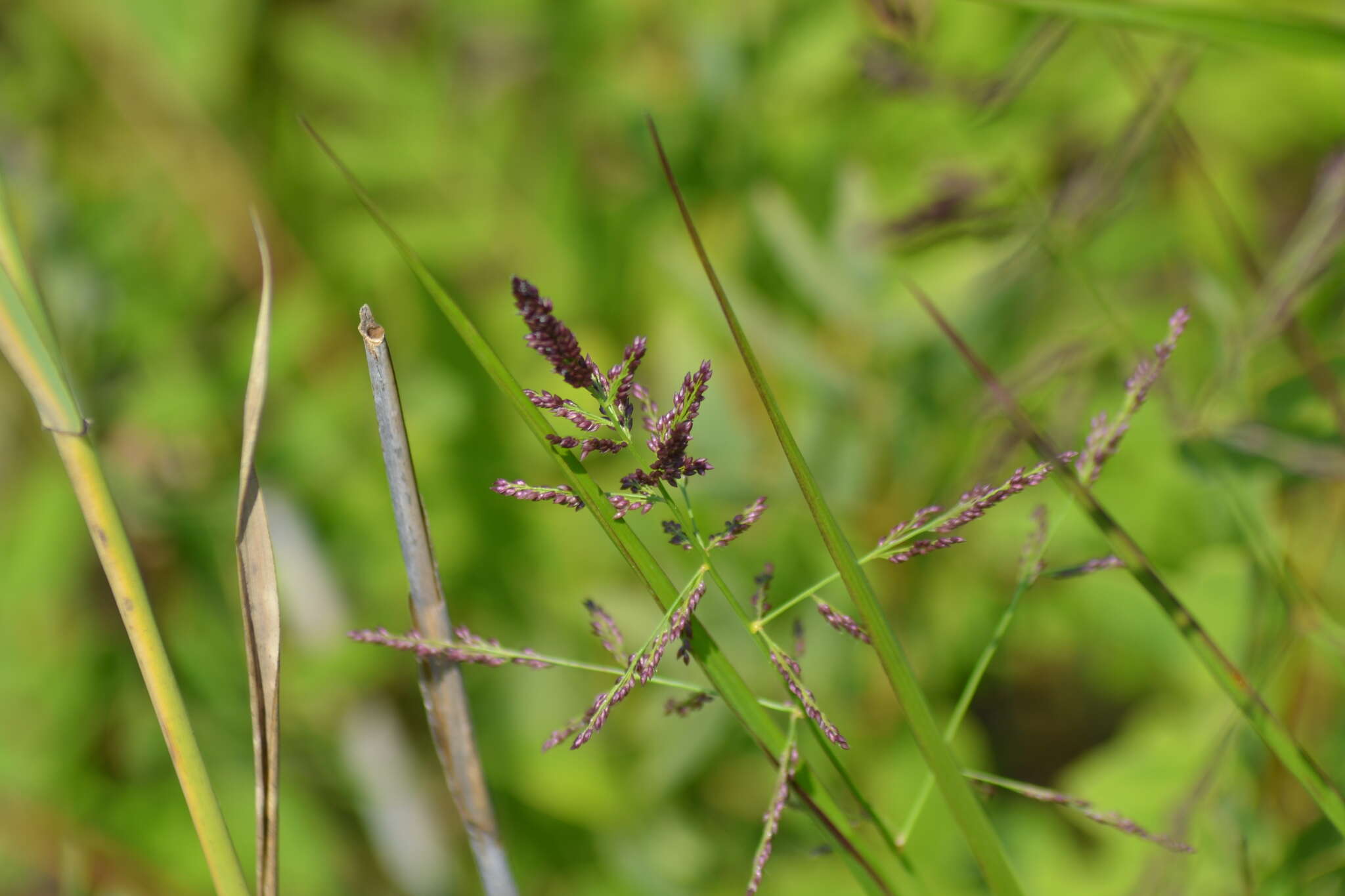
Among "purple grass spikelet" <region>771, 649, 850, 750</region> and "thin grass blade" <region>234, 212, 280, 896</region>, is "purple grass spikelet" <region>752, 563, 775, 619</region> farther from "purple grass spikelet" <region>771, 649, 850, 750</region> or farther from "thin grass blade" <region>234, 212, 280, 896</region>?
"thin grass blade" <region>234, 212, 280, 896</region>

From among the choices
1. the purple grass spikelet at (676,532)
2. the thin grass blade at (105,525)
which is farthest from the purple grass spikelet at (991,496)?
the thin grass blade at (105,525)

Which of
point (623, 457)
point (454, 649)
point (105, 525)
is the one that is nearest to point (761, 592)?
point (454, 649)

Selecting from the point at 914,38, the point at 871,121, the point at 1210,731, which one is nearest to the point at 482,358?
the point at 914,38

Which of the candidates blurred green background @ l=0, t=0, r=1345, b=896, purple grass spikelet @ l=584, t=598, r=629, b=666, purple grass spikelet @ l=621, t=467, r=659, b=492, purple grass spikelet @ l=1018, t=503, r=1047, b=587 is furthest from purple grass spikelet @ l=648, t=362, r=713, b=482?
blurred green background @ l=0, t=0, r=1345, b=896

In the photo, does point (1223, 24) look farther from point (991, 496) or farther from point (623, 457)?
point (623, 457)

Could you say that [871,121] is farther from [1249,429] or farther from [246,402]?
[246,402]

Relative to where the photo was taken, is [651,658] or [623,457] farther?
[623,457]
